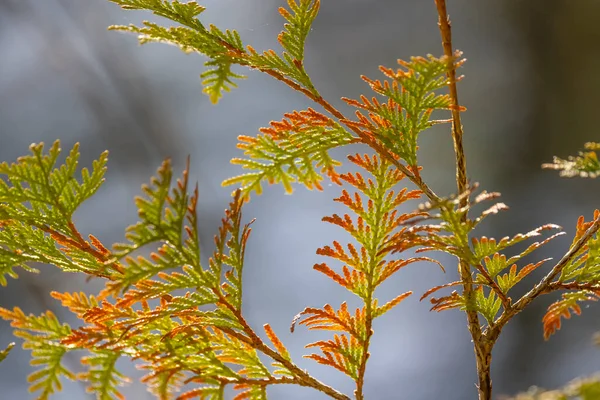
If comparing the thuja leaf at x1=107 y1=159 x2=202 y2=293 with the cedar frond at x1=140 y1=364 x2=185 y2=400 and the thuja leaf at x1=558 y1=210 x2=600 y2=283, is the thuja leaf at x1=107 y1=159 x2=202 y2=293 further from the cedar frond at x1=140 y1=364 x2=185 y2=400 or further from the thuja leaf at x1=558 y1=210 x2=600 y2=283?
the thuja leaf at x1=558 y1=210 x2=600 y2=283

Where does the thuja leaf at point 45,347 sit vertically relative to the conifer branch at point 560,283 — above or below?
below

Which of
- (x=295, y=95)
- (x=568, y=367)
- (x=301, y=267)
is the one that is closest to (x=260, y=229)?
(x=301, y=267)

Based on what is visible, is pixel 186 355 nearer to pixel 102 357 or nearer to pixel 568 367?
pixel 102 357

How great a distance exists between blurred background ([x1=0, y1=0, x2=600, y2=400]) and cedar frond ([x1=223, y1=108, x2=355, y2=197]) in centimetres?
121

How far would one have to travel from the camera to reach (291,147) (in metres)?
0.50

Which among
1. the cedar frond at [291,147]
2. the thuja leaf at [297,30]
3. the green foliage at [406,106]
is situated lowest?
the cedar frond at [291,147]

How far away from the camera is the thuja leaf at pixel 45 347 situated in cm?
41

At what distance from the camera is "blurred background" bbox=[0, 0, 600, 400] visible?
1.68 m

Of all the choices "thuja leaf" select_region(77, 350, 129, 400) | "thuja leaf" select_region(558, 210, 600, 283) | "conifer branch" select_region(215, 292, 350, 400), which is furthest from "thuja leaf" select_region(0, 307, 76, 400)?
"thuja leaf" select_region(558, 210, 600, 283)

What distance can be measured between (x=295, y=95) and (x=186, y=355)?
1406 millimetres

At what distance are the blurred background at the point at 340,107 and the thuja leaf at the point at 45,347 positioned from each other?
1.30 meters

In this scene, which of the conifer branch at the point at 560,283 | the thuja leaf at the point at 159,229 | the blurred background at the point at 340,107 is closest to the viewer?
the thuja leaf at the point at 159,229

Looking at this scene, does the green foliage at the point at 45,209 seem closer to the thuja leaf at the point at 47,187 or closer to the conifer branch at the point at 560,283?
the thuja leaf at the point at 47,187

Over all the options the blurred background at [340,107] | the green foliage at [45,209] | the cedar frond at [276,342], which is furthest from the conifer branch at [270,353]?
the blurred background at [340,107]
